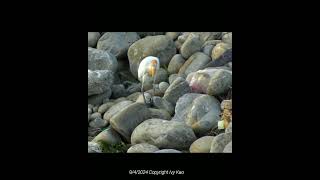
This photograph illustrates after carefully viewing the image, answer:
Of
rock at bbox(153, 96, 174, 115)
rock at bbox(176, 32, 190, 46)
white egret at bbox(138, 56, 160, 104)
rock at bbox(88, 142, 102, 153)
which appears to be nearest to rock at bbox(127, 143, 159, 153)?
rock at bbox(88, 142, 102, 153)

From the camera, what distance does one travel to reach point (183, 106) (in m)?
4.07

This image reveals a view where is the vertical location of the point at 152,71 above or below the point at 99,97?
above

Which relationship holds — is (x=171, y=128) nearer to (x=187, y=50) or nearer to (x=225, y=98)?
(x=225, y=98)

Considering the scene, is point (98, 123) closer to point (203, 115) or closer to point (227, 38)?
point (203, 115)

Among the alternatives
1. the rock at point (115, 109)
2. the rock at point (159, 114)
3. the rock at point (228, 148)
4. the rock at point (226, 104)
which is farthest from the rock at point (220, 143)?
the rock at point (115, 109)

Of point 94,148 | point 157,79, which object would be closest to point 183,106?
point 157,79

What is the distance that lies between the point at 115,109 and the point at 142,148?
0.49 metres

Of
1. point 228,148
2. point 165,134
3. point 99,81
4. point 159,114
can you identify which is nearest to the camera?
point 228,148

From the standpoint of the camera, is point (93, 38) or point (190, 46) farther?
point (190, 46)

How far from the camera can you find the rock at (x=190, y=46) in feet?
14.0

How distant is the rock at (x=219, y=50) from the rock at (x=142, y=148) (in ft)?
2.73
